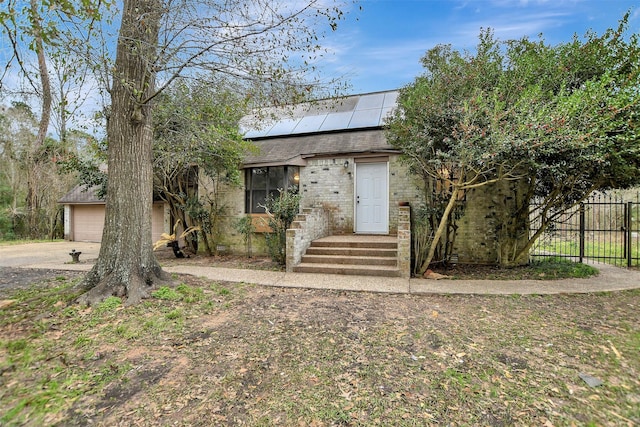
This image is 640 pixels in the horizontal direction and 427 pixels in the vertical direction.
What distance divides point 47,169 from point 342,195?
17.2 m

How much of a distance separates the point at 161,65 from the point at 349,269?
5159mm

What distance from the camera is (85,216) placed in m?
15.5

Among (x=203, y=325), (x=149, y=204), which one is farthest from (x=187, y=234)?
(x=203, y=325)

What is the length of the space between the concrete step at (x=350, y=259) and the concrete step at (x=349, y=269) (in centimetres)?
18

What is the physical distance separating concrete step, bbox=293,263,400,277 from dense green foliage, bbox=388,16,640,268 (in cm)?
111

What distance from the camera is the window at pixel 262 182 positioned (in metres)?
9.47

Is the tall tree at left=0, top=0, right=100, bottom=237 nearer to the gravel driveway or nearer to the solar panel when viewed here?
the gravel driveway

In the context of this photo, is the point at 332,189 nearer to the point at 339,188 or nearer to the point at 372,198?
the point at 339,188

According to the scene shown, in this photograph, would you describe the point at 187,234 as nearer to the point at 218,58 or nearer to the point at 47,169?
the point at 218,58

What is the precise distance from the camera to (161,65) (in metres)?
4.48

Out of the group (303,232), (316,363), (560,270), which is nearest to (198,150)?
(303,232)

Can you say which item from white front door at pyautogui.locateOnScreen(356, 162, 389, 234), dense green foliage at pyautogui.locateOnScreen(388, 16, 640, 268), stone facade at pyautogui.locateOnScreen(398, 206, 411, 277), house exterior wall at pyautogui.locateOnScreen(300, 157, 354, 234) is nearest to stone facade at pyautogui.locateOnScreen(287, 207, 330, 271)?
house exterior wall at pyautogui.locateOnScreen(300, 157, 354, 234)

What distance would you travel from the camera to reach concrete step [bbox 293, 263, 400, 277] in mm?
6477

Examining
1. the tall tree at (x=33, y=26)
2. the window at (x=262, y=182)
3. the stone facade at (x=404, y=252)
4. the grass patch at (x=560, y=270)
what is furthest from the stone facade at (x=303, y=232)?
the grass patch at (x=560, y=270)
